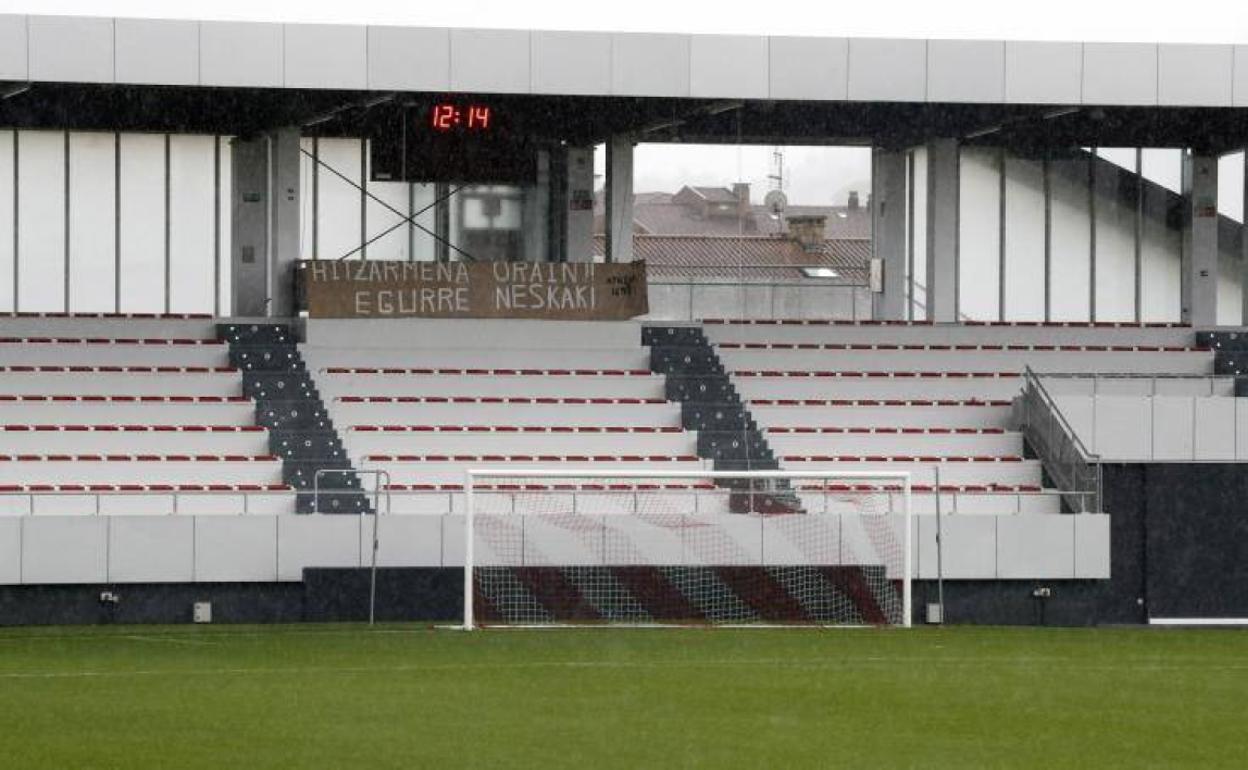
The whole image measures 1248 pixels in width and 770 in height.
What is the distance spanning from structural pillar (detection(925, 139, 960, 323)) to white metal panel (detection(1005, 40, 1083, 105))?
340cm

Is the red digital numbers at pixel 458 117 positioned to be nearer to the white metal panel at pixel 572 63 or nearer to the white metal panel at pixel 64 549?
the white metal panel at pixel 572 63

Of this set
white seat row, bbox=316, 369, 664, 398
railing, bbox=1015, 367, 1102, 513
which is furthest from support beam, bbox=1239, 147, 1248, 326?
white seat row, bbox=316, 369, 664, 398

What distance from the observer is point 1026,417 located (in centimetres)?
3150

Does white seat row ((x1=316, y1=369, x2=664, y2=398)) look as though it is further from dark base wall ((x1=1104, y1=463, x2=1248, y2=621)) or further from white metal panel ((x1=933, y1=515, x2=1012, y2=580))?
dark base wall ((x1=1104, y1=463, x2=1248, y2=621))

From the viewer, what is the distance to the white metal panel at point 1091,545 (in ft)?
93.6

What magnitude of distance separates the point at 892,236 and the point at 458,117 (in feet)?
24.3

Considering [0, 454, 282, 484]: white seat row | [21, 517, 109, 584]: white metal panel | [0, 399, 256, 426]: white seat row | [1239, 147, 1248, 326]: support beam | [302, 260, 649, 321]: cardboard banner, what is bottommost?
[21, 517, 109, 584]: white metal panel

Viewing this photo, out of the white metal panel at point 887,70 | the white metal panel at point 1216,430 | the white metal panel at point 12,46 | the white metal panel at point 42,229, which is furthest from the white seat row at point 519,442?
the white metal panel at point 42,229

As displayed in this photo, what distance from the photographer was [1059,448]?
2986 cm

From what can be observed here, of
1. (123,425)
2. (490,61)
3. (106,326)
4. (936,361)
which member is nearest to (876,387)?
(936,361)

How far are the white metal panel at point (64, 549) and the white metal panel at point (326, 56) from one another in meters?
7.33

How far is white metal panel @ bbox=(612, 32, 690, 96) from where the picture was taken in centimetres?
3181

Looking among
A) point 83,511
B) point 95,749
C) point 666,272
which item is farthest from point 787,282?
point 95,749

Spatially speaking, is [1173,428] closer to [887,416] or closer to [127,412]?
[887,416]
